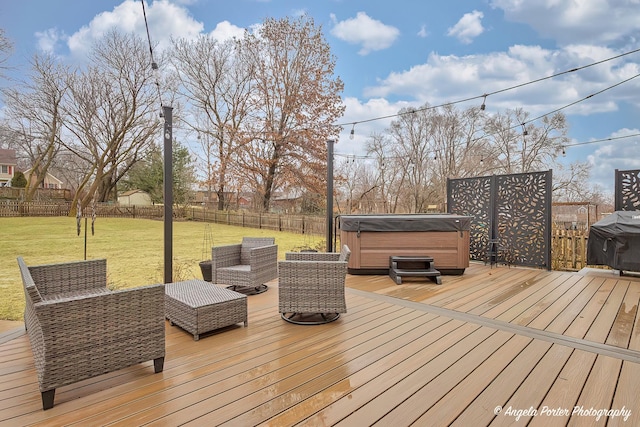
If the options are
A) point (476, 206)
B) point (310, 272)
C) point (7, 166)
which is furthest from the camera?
point (7, 166)

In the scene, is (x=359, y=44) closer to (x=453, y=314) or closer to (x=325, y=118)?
(x=325, y=118)

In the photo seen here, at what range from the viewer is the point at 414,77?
37.4 ft

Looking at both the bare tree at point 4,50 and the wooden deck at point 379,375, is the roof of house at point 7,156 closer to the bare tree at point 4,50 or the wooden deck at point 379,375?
the bare tree at point 4,50

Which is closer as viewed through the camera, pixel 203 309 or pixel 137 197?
pixel 203 309

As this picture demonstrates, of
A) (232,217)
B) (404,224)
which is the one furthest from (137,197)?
(404,224)

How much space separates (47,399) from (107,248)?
5.91 meters

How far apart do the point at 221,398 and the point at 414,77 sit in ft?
38.8

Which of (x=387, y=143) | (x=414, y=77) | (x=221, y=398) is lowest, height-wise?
(x=221, y=398)

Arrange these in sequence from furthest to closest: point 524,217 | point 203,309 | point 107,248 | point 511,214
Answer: point 107,248 → point 511,214 → point 524,217 → point 203,309

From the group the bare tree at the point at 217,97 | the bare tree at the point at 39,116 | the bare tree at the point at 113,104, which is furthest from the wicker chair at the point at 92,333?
the bare tree at the point at 217,97

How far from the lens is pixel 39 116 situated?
6719 mm

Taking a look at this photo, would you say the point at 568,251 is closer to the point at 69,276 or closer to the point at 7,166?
the point at 69,276

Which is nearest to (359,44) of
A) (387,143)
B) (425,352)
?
(387,143)

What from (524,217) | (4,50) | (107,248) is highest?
(4,50)
